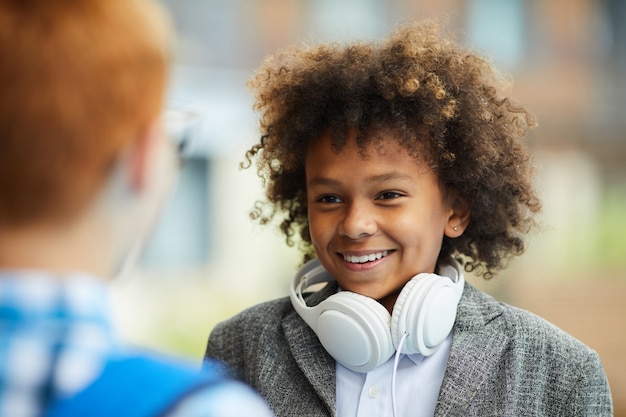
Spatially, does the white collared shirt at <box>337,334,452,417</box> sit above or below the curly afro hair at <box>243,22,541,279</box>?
below

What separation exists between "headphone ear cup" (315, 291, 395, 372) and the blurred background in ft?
19.9

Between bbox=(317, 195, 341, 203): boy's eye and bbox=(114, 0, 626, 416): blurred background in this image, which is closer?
bbox=(317, 195, 341, 203): boy's eye

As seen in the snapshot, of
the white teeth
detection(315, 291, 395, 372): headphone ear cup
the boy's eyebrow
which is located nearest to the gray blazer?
detection(315, 291, 395, 372): headphone ear cup

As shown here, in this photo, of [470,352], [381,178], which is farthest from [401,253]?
[470,352]

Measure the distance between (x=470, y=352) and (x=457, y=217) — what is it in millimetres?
452

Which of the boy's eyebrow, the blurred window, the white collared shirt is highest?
the blurred window

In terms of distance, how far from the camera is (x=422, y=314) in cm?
223

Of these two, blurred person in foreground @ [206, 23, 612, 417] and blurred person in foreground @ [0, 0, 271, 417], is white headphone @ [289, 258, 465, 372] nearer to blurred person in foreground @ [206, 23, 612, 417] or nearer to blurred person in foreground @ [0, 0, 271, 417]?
blurred person in foreground @ [206, 23, 612, 417]

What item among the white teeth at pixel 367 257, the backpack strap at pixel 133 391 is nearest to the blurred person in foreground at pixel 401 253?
the white teeth at pixel 367 257

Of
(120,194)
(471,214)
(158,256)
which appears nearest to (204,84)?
(158,256)

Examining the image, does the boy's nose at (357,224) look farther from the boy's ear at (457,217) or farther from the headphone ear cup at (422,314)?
the boy's ear at (457,217)

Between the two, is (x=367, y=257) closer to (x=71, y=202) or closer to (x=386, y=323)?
(x=386, y=323)

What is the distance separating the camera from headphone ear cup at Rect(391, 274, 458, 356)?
224 centimetres

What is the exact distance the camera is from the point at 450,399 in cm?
224
